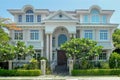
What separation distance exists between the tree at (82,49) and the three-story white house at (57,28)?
14.1 ft

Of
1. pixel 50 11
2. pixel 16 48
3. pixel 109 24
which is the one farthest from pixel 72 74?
pixel 50 11

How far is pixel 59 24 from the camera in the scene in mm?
36031

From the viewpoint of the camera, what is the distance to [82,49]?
31.5 metres

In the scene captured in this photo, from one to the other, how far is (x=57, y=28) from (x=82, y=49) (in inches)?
291

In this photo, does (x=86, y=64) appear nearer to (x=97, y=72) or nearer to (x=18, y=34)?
(x=97, y=72)

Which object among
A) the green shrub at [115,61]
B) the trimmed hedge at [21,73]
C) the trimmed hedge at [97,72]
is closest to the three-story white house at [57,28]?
the green shrub at [115,61]

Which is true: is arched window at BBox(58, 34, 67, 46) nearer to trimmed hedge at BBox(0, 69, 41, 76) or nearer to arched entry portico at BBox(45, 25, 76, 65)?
arched entry portico at BBox(45, 25, 76, 65)

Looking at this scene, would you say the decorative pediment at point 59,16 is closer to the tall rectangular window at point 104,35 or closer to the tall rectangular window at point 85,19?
the tall rectangular window at point 85,19

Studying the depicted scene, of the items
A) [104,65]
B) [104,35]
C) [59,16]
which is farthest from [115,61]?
[59,16]

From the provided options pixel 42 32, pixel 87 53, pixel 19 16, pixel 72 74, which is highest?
pixel 19 16

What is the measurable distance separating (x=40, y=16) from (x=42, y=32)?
3.03 metres

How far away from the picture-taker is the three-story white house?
36.0 meters

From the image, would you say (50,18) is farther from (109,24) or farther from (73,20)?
(109,24)

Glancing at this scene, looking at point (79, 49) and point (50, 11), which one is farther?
point (50, 11)
